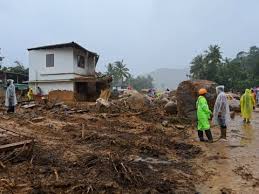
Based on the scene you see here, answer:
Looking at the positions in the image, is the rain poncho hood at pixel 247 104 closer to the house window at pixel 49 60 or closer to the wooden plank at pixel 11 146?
the wooden plank at pixel 11 146

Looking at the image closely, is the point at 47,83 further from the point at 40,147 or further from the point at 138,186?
the point at 138,186

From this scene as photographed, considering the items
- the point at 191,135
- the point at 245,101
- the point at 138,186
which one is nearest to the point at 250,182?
the point at 138,186

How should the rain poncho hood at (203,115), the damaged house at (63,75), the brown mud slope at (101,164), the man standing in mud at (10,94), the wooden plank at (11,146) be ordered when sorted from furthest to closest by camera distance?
the damaged house at (63,75) → the man standing in mud at (10,94) → the rain poncho hood at (203,115) → the wooden plank at (11,146) → the brown mud slope at (101,164)

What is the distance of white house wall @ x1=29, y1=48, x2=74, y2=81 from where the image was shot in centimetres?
3147

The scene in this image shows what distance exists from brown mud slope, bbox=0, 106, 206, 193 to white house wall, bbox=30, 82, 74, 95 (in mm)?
19135

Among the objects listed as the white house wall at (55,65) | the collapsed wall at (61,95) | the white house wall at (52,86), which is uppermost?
the white house wall at (55,65)

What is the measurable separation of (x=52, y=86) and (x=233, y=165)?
2588cm

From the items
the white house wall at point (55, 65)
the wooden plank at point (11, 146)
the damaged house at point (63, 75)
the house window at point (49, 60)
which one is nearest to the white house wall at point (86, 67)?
the damaged house at point (63, 75)

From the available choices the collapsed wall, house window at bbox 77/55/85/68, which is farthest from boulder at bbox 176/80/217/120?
house window at bbox 77/55/85/68

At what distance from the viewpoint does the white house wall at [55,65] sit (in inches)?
1239

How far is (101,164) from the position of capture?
7188 mm

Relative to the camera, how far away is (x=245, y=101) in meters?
17.1

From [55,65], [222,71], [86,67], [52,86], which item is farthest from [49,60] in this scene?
[222,71]

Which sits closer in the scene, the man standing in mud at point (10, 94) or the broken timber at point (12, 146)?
the broken timber at point (12, 146)
